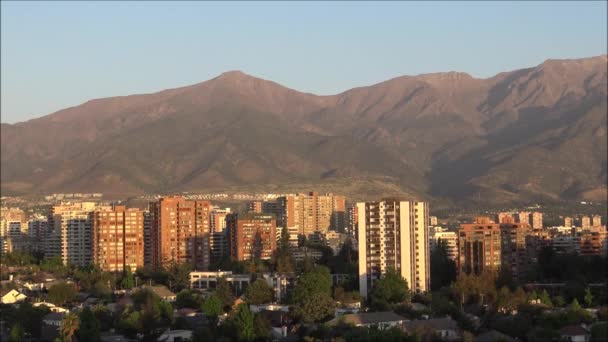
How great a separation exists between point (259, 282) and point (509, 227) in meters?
12.6

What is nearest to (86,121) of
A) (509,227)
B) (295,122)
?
(295,122)

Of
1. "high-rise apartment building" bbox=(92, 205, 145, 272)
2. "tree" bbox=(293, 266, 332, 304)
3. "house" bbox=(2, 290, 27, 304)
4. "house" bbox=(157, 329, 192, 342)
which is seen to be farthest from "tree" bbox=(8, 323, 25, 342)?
"high-rise apartment building" bbox=(92, 205, 145, 272)

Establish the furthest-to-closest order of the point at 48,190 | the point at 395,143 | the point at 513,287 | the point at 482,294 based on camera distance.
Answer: the point at 395,143, the point at 48,190, the point at 513,287, the point at 482,294

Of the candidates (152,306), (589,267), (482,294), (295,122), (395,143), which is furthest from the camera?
(295,122)

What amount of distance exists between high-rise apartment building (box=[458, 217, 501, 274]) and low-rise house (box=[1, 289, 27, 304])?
1508 centimetres

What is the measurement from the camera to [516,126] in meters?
189

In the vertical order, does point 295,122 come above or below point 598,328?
above

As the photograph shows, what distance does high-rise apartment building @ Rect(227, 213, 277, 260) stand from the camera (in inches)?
2447

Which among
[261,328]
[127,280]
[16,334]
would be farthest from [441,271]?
[16,334]

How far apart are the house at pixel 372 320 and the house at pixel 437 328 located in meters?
0.44

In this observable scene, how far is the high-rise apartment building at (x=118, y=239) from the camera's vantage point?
61875 mm

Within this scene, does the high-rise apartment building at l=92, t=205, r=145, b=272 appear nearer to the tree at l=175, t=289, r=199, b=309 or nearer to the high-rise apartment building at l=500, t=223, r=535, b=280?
the high-rise apartment building at l=500, t=223, r=535, b=280

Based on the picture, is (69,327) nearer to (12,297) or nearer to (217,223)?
(12,297)

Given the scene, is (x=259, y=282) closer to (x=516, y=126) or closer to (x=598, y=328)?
(x=598, y=328)
